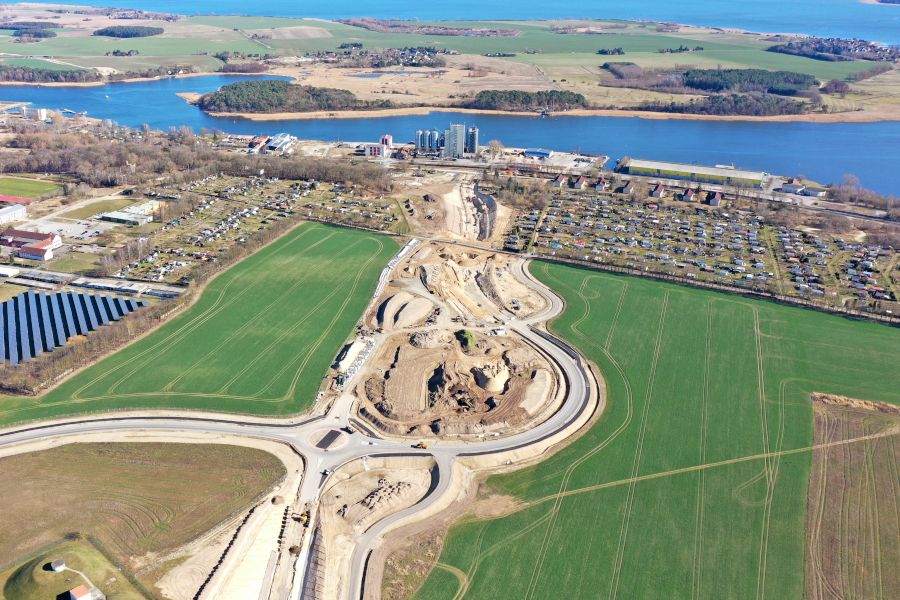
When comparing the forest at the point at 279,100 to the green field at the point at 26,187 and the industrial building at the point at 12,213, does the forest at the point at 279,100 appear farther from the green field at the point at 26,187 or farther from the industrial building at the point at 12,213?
the industrial building at the point at 12,213

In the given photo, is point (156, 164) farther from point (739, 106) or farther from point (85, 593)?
point (739, 106)

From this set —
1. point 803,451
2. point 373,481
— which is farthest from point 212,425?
point 803,451

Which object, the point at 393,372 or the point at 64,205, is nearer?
the point at 393,372

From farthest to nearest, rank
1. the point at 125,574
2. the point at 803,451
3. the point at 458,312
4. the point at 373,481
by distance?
the point at 458,312, the point at 803,451, the point at 373,481, the point at 125,574

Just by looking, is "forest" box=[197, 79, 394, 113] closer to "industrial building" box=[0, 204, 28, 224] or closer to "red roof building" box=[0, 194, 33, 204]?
"red roof building" box=[0, 194, 33, 204]

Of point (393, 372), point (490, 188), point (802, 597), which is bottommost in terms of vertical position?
point (802, 597)

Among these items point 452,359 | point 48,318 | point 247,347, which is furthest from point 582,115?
point 48,318

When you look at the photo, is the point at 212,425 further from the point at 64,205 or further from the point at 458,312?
the point at 64,205

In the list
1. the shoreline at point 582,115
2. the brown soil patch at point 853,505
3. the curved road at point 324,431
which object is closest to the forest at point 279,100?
the shoreline at point 582,115
